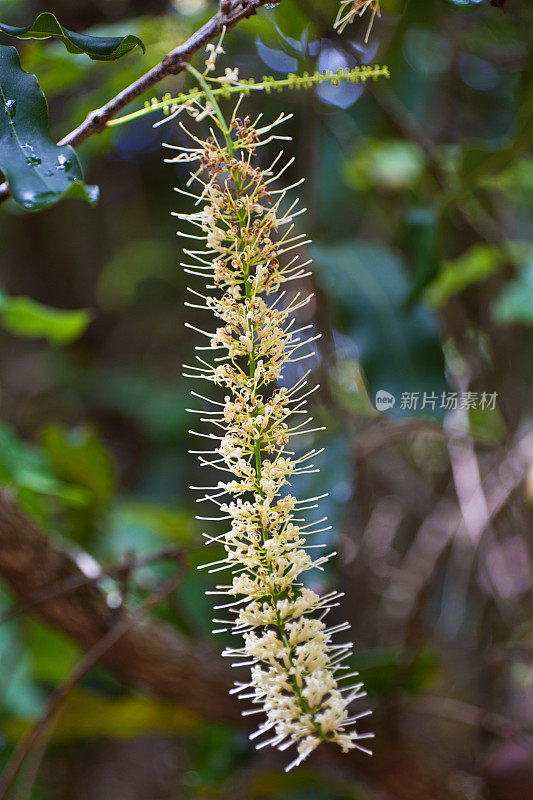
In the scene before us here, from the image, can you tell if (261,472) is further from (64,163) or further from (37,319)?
(37,319)

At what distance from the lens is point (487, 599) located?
4.30 ft

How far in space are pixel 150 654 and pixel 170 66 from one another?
726 mm

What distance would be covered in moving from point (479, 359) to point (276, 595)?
3.42ft

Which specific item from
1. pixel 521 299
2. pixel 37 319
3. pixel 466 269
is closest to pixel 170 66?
pixel 37 319

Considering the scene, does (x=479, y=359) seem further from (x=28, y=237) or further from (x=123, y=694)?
(x=28, y=237)

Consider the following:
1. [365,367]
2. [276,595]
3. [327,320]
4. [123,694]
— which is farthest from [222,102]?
[276,595]

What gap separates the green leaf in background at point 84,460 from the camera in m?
1.14

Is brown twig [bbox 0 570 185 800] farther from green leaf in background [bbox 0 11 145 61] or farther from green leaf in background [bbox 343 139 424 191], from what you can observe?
green leaf in background [bbox 343 139 424 191]

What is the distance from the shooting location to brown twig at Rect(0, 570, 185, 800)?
77cm

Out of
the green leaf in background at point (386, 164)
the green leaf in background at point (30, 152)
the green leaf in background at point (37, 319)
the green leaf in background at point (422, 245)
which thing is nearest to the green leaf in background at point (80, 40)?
the green leaf in background at point (30, 152)

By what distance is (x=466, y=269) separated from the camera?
→ 4.28ft

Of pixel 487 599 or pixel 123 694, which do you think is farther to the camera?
pixel 487 599

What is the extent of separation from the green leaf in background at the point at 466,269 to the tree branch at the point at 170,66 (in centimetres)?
85

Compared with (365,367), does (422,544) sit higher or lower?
lower
